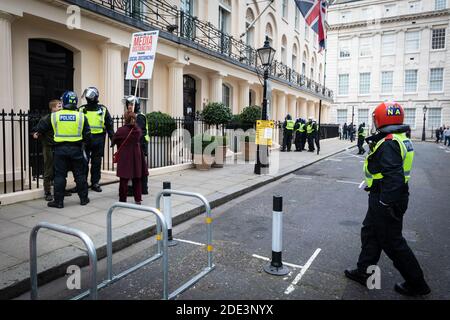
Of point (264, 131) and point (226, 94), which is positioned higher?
point (226, 94)

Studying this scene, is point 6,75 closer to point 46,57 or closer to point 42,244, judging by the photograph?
point 46,57

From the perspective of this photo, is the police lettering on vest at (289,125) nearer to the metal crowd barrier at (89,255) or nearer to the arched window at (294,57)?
the arched window at (294,57)

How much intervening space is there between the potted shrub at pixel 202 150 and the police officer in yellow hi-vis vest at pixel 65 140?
527 cm

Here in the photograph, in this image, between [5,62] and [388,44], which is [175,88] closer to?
[5,62]

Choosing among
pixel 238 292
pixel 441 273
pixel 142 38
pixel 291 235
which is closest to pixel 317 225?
pixel 291 235

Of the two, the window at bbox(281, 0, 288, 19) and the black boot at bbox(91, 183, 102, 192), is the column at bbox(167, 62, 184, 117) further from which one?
the window at bbox(281, 0, 288, 19)

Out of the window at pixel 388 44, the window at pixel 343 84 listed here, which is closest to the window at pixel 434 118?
the window at pixel 388 44

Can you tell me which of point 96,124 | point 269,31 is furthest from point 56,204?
point 269,31

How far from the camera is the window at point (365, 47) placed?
50156mm

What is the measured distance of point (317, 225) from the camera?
6078mm

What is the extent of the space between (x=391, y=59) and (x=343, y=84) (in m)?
7.22

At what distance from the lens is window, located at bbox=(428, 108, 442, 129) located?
1817 inches

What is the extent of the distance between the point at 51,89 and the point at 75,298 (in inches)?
313

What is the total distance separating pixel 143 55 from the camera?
7461 mm
